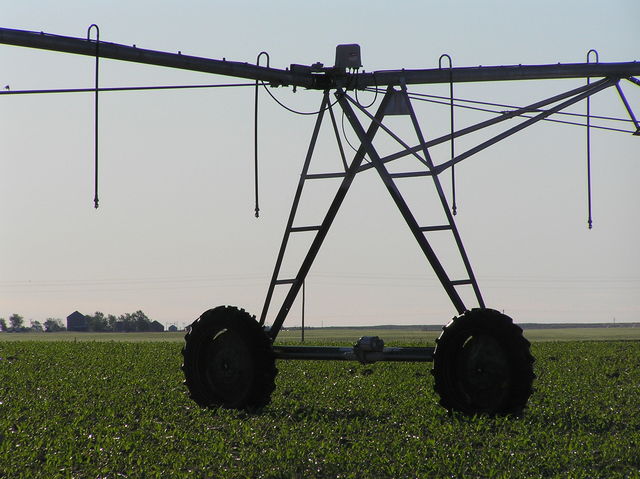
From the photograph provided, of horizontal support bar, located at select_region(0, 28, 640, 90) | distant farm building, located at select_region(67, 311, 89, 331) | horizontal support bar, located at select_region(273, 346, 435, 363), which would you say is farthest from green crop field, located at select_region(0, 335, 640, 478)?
distant farm building, located at select_region(67, 311, 89, 331)

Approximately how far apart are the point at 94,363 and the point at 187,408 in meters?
11.4

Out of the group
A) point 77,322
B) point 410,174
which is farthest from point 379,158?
point 77,322

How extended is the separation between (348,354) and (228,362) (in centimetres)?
204

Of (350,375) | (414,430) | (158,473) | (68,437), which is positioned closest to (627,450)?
(414,430)

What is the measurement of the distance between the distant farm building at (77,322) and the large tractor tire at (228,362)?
459 ft

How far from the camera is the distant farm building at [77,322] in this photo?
515ft

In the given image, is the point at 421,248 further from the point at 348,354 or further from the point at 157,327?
the point at 157,327

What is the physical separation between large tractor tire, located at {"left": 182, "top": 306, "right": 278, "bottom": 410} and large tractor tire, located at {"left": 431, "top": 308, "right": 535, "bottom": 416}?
3257 millimetres

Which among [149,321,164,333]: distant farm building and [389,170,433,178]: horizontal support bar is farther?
[149,321,164,333]: distant farm building

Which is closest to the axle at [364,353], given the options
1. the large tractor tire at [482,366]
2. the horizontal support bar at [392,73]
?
the large tractor tire at [482,366]

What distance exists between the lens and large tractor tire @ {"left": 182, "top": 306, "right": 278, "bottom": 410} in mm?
18500

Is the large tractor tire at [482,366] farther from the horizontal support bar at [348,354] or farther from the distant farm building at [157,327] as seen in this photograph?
the distant farm building at [157,327]

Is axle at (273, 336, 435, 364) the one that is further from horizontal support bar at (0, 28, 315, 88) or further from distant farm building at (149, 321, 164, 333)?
distant farm building at (149, 321, 164, 333)

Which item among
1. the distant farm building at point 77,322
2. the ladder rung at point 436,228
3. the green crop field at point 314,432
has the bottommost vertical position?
the distant farm building at point 77,322
